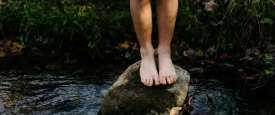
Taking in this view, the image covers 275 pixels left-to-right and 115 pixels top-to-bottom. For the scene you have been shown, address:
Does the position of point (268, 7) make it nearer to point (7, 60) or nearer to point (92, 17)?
point (92, 17)

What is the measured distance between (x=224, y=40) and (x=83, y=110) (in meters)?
1.69

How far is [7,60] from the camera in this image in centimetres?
531

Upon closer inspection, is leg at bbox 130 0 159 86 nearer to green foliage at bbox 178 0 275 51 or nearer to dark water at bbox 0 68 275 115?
dark water at bbox 0 68 275 115

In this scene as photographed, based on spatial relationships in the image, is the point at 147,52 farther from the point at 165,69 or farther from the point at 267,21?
the point at 267,21

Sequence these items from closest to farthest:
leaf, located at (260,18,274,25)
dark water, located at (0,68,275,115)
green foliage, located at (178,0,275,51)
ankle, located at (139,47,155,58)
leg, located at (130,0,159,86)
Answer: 1. leg, located at (130,0,159,86)
2. ankle, located at (139,47,155,58)
3. dark water, located at (0,68,275,115)
4. leaf, located at (260,18,274,25)
5. green foliage, located at (178,0,275,51)

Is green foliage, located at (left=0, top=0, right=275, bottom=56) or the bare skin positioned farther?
green foliage, located at (left=0, top=0, right=275, bottom=56)

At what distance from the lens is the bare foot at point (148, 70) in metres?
3.89

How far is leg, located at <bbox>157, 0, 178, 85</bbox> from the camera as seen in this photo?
12.8 ft

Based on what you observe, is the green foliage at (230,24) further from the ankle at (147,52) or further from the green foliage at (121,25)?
the ankle at (147,52)

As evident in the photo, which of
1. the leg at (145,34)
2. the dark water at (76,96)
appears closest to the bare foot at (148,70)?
the leg at (145,34)

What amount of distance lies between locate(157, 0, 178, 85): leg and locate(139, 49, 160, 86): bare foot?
0.04 m

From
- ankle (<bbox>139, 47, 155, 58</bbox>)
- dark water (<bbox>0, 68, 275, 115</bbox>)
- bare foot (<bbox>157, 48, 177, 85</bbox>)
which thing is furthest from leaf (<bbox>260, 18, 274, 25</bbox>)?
ankle (<bbox>139, 47, 155, 58</bbox>)

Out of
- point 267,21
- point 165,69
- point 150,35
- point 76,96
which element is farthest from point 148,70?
point 267,21

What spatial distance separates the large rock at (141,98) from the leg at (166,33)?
0.26 feet
